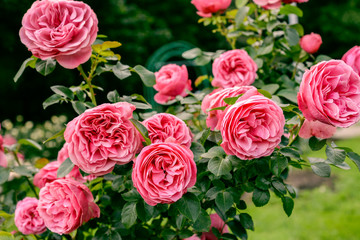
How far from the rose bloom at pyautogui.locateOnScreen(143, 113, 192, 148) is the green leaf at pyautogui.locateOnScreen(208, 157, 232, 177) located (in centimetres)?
8

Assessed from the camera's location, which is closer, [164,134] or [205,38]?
[164,134]

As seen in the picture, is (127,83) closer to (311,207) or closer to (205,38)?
(205,38)

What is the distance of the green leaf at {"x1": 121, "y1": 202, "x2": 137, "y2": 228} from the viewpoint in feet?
2.48

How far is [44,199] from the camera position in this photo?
854mm

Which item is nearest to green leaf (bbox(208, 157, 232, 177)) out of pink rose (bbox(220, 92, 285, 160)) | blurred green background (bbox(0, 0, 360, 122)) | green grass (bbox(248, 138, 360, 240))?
pink rose (bbox(220, 92, 285, 160))

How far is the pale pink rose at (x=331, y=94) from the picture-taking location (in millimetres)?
679

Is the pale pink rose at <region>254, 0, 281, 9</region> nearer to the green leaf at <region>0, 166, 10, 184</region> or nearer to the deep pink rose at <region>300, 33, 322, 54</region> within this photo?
the deep pink rose at <region>300, 33, 322, 54</region>

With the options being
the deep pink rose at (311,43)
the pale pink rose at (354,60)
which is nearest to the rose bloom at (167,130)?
the pale pink rose at (354,60)

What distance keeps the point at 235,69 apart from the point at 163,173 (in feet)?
1.49

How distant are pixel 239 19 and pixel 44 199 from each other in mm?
730

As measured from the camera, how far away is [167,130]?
79 centimetres

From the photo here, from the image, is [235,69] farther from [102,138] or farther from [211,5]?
[102,138]

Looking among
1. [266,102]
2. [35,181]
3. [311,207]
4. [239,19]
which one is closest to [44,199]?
[35,181]

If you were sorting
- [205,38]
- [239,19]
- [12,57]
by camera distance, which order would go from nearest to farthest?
[239,19] → [12,57] → [205,38]
